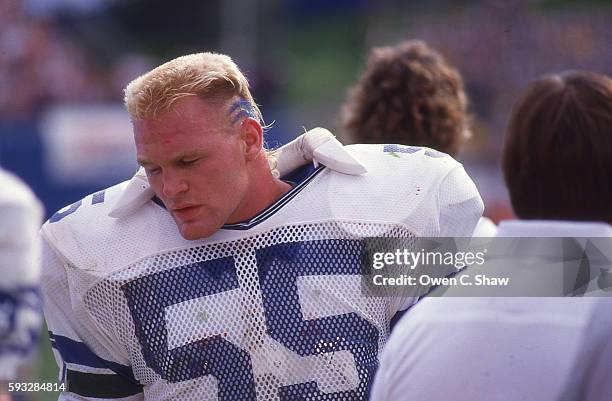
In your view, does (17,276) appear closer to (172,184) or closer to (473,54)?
(172,184)

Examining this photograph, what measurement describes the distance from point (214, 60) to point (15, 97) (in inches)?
376

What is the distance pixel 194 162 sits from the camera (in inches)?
86.7

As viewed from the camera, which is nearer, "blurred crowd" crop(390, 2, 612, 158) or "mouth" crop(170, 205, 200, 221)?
"mouth" crop(170, 205, 200, 221)

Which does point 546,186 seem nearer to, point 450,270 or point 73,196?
point 450,270

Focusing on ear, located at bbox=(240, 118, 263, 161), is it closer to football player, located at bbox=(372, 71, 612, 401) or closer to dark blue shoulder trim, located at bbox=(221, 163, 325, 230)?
dark blue shoulder trim, located at bbox=(221, 163, 325, 230)

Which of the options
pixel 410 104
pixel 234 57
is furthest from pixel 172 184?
pixel 234 57

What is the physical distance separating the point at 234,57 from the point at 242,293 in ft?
33.9

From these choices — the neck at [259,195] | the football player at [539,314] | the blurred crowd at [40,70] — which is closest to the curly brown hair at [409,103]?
the neck at [259,195]

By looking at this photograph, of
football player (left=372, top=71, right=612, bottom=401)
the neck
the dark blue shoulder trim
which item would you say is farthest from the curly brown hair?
football player (left=372, top=71, right=612, bottom=401)

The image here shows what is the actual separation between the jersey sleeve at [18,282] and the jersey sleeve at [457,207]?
5.07ft

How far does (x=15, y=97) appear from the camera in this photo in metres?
11.3

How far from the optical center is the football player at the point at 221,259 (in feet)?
7.23

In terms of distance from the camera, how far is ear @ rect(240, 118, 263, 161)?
2.29 meters

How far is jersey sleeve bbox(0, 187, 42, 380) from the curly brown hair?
3.93 ft
